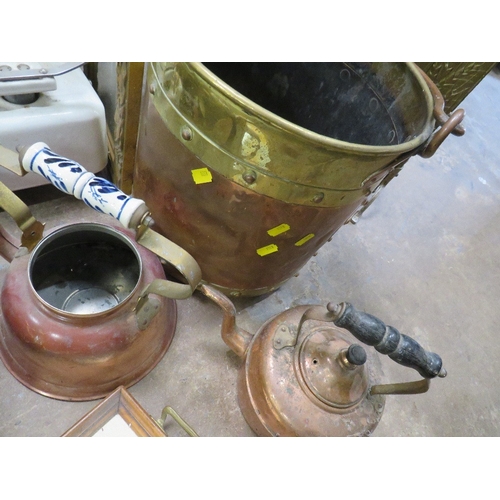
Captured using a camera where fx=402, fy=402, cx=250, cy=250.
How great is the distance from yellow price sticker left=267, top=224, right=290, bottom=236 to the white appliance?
81cm

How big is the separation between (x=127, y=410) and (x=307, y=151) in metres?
0.82

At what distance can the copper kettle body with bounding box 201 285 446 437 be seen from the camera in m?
1.00

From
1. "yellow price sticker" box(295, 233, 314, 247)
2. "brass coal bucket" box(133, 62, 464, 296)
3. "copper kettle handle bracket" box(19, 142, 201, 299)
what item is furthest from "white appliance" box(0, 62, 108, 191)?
"yellow price sticker" box(295, 233, 314, 247)

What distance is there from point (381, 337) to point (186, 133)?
0.69m

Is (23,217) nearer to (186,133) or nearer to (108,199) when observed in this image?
(108,199)

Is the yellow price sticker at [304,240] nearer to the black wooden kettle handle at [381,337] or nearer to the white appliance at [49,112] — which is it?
the black wooden kettle handle at [381,337]

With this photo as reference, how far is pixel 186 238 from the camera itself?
1.25 metres

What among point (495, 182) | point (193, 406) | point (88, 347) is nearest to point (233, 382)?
point (193, 406)

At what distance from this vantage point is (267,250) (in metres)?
1.21

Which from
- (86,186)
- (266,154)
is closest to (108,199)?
(86,186)

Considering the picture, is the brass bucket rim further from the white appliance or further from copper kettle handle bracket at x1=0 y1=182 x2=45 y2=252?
the white appliance

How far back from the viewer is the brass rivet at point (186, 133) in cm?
98

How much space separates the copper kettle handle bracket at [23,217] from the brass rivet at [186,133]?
18.8 inches

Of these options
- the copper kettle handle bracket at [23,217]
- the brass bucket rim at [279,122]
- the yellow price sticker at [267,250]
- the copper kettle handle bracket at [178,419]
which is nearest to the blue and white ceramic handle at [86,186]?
the copper kettle handle bracket at [23,217]
